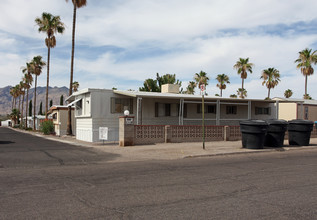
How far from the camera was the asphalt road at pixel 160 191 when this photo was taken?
505 centimetres

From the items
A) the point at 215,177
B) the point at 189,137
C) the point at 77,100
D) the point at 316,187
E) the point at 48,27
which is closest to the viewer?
the point at 316,187

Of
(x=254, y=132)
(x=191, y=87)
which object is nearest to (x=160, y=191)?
(x=254, y=132)

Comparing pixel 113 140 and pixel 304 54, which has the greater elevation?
pixel 304 54

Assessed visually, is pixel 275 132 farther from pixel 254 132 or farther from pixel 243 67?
pixel 243 67

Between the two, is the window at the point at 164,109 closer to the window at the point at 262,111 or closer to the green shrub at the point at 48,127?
the window at the point at 262,111

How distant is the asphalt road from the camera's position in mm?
5047

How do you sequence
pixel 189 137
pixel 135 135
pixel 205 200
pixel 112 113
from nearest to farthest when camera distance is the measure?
pixel 205 200
pixel 135 135
pixel 189 137
pixel 112 113

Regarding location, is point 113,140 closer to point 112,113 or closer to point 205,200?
point 112,113

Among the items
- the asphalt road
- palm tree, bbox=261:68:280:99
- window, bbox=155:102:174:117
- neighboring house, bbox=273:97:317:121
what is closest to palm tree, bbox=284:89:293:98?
palm tree, bbox=261:68:280:99

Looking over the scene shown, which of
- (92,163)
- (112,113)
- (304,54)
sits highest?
(304,54)

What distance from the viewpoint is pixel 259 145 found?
14594mm

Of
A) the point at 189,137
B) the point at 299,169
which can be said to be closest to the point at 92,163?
the point at 299,169

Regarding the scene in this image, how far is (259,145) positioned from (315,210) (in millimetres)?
9665

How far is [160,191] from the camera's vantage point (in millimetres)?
6492
